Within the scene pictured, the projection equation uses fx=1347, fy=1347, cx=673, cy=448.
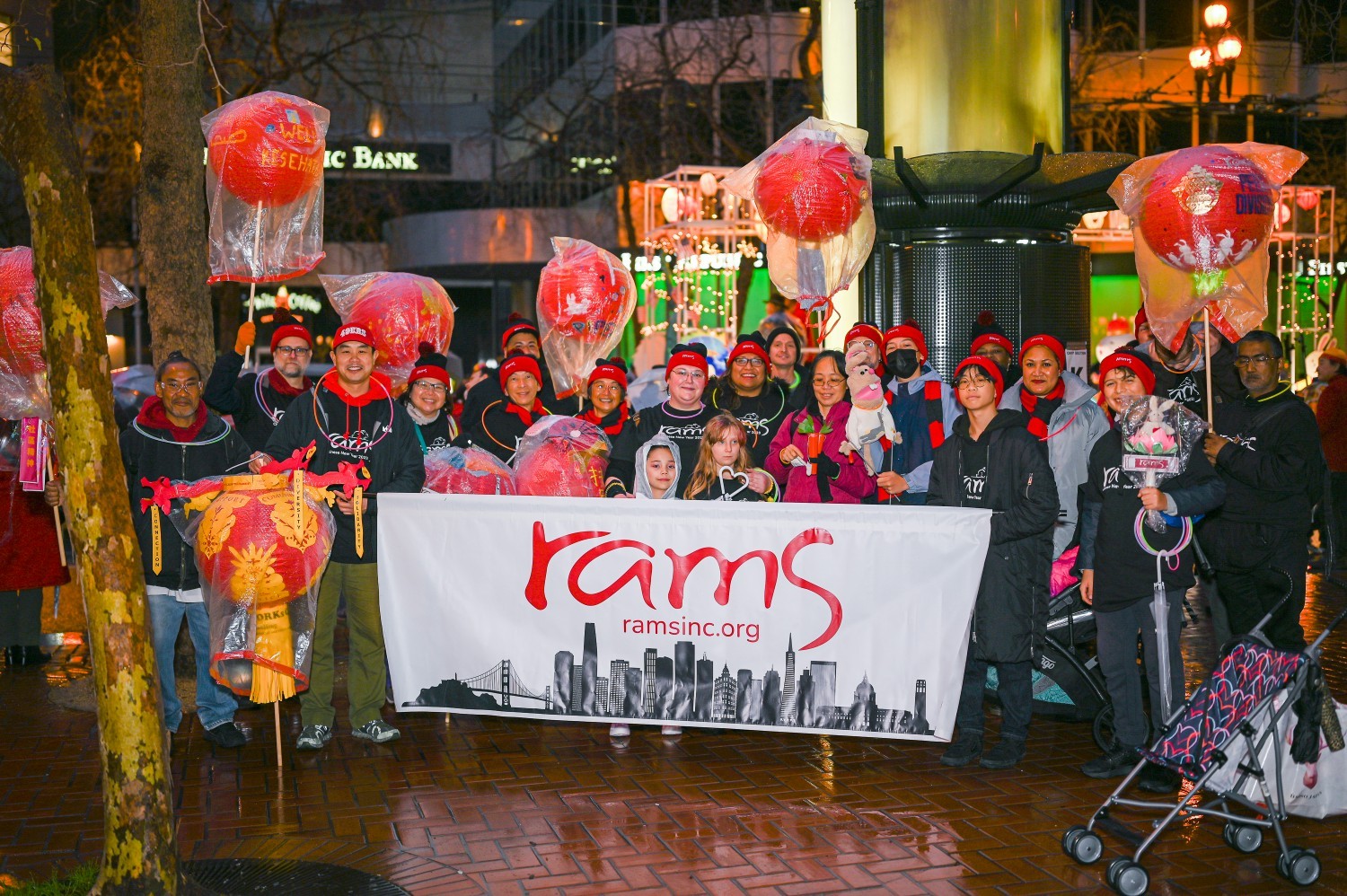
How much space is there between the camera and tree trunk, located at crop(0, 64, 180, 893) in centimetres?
443

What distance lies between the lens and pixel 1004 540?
621cm

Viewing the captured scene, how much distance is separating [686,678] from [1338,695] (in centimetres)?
382

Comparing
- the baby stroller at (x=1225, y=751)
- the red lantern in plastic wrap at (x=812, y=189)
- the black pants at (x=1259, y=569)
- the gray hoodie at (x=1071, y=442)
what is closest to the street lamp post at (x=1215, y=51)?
the red lantern in plastic wrap at (x=812, y=189)

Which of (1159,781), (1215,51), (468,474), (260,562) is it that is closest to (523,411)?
(468,474)

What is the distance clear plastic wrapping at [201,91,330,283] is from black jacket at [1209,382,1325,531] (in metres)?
5.00

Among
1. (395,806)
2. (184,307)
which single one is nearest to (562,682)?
(395,806)

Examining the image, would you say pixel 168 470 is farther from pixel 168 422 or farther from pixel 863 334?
pixel 863 334

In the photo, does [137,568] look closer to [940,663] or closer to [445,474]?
[445,474]

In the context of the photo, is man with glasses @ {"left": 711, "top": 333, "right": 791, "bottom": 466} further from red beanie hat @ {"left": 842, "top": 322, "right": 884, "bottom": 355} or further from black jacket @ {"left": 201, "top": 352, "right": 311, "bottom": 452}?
black jacket @ {"left": 201, "top": 352, "right": 311, "bottom": 452}

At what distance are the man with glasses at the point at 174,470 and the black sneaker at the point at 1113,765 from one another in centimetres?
414

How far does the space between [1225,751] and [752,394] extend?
11.5ft

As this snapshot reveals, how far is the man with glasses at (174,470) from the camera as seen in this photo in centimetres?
668

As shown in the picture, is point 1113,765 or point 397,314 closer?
point 1113,765

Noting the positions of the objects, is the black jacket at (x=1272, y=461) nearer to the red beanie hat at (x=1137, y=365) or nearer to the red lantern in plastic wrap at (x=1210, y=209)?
the red beanie hat at (x=1137, y=365)
